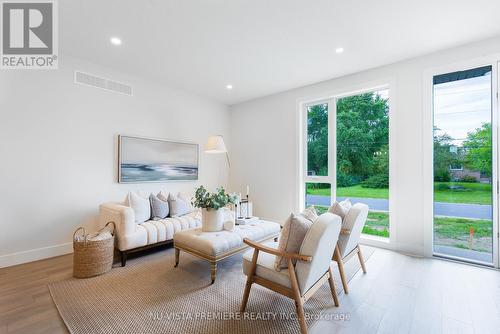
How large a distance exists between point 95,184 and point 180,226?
151 cm

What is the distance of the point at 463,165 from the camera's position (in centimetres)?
315

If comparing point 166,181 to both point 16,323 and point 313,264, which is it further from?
point 313,264

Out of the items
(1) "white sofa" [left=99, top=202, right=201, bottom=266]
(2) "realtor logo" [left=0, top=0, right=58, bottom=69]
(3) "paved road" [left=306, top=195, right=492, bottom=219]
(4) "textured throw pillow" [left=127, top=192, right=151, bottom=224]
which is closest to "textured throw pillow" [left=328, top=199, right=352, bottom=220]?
(3) "paved road" [left=306, top=195, right=492, bottom=219]

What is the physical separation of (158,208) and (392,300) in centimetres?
319

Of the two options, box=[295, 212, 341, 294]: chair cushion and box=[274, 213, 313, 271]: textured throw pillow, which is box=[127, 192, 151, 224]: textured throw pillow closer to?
box=[274, 213, 313, 271]: textured throw pillow

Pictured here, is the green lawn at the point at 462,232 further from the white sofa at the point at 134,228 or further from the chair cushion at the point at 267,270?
the white sofa at the point at 134,228

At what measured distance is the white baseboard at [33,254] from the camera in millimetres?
2869

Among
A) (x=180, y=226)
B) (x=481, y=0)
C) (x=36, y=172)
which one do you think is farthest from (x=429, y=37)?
(x=36, y=172)

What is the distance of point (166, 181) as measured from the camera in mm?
4434

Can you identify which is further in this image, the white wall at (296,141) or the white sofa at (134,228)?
the white wall at (296,141)

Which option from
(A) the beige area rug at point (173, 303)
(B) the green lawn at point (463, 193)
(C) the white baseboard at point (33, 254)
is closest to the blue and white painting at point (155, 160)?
(C) the white baseboard at point (33, 254)

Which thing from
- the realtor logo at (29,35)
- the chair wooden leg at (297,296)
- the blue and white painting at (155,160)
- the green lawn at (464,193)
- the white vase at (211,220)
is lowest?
the chair wooden leg at (297,296)

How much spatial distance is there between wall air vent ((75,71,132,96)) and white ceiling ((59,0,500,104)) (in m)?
0.25

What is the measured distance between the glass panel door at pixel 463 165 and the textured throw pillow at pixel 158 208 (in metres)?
4.04
